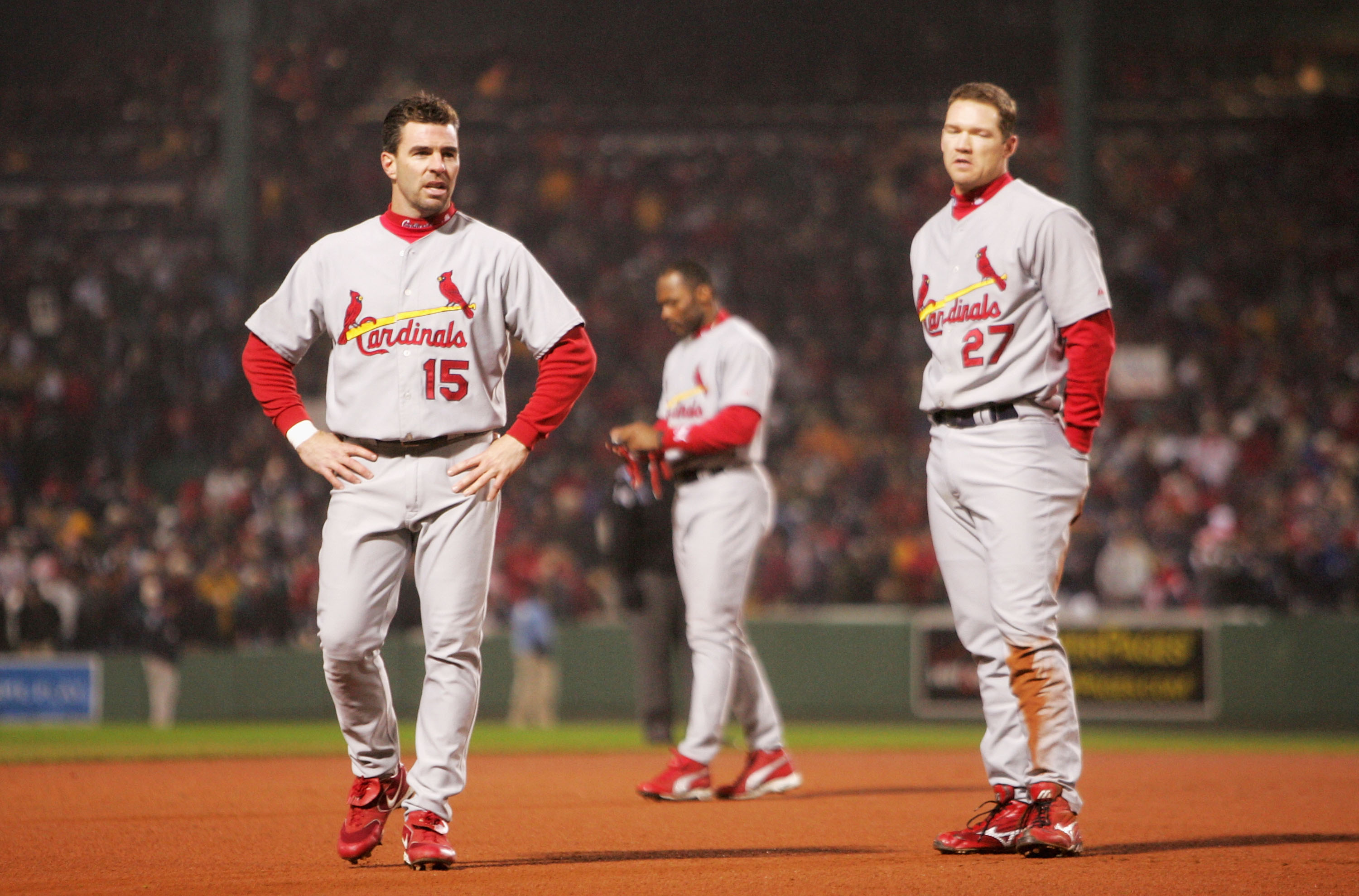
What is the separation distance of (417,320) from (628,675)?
1097cm

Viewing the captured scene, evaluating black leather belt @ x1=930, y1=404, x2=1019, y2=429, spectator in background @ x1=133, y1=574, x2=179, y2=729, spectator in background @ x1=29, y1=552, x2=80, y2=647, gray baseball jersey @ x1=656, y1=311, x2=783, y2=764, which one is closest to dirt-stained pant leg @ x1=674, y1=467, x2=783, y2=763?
gray baseball jersey @ x1=656, y1=311, x2=783, y2=764

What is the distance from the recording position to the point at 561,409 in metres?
4.98

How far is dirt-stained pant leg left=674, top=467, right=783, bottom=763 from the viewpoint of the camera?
6953 mm

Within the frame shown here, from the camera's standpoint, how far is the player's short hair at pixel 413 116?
4.80 metres

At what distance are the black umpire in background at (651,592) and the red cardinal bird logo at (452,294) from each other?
563 cm

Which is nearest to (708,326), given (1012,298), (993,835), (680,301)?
(680,301)

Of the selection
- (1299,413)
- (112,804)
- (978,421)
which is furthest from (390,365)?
(1299,413)

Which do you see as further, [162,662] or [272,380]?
[162,662]

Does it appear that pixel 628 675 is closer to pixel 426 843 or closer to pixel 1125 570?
pixel 1125 570

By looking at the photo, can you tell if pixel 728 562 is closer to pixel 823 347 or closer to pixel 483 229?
pixel 483 229

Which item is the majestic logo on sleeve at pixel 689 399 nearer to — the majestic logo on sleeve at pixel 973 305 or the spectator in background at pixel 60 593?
the majestic logo on sleeve at pixel 973 305

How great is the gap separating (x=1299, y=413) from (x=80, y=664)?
531 inches

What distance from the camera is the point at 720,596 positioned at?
6.99m

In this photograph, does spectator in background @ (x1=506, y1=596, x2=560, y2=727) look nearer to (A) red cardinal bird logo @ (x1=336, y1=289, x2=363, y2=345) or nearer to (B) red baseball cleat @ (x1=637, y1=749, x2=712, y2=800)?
(B) red baseball cleat @ (x1=637, y1=749, x2=712, y2=800)
